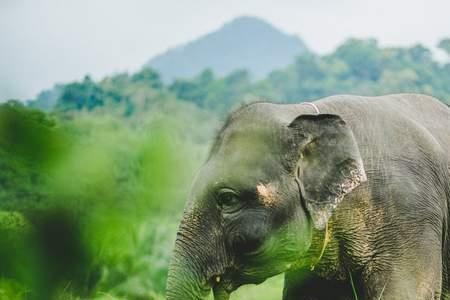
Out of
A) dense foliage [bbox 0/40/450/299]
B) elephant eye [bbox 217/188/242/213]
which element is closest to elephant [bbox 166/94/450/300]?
elephant eye [bbox 217/188/242/213]

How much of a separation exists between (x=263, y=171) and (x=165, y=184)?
1.95 meters

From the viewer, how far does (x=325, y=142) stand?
316cm

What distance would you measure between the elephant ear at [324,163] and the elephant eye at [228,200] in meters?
0.30

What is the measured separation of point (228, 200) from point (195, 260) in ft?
0.80

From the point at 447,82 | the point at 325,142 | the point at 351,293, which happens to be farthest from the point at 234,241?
the point at 447,82

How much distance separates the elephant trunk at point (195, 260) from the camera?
2.85 m

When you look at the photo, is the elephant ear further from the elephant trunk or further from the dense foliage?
the dense foliage

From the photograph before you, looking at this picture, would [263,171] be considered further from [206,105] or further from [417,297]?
[206,105]

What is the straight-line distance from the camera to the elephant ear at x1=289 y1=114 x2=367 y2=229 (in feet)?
10.2

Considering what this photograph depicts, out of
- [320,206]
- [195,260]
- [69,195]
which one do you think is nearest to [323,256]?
[320,206]

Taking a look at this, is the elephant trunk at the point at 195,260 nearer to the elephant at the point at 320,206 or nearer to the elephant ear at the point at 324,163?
the elephant at the point at 320,206

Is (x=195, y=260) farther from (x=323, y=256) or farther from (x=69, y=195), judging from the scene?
(x=69, y=195)

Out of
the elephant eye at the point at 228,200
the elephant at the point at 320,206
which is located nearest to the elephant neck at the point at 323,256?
the elephant at the point at 320,206

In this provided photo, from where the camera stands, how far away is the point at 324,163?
10.4ft
